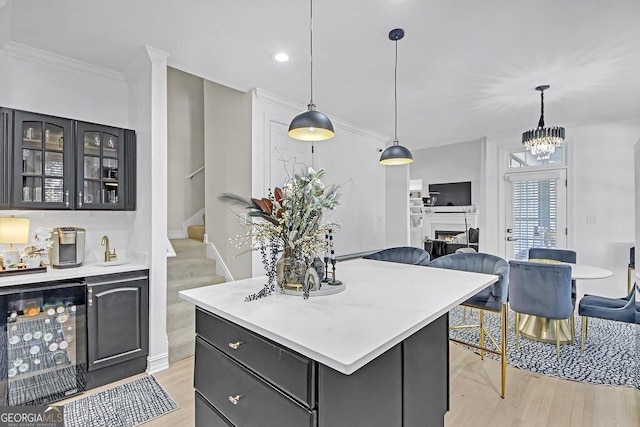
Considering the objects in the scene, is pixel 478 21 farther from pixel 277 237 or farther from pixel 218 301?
pixel 218 301

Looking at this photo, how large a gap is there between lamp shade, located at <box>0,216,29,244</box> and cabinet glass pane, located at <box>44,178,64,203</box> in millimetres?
224

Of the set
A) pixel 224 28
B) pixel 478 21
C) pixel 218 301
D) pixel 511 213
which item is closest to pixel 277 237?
pixel 218 301

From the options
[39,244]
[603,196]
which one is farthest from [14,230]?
[603,196]

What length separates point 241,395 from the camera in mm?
1304

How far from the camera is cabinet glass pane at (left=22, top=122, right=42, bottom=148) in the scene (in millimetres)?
2420

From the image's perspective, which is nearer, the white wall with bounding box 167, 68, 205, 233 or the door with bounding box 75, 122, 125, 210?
the door with bounding box 75, 122, 125, 210

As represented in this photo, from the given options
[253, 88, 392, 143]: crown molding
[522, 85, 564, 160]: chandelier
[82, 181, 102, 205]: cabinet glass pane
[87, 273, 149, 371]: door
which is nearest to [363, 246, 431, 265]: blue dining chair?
[522, 85, 564, 160]: chandelier

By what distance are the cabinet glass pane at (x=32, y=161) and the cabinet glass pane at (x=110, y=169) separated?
42cm

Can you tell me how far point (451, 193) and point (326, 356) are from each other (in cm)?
837

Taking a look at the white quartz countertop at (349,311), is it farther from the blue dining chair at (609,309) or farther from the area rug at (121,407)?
the blue dining chair at (609,309)

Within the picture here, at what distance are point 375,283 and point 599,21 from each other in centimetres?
248

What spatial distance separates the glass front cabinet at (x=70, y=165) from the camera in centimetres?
242

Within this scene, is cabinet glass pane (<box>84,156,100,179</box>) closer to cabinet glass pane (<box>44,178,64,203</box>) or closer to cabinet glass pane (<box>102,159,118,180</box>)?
cabinet glass pane (<box>102,159,118,180</box>)

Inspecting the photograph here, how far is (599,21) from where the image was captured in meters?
2.31
